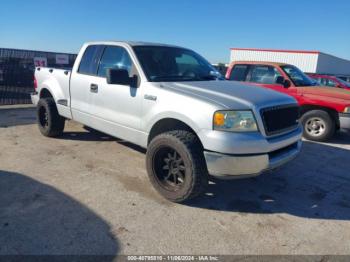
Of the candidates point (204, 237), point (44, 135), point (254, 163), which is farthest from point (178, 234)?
point (44, 135)

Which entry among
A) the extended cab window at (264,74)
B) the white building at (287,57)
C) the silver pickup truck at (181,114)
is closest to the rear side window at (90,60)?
the silver pickup truck at (181,114)

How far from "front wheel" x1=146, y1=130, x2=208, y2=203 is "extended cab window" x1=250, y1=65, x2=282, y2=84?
4894mm

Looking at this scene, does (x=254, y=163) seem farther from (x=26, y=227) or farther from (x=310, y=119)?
(x=310, y=119)

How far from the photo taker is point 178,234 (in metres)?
3.13

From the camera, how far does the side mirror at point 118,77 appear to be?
4.03m

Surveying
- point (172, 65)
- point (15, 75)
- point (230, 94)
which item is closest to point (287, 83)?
point (172, 65)

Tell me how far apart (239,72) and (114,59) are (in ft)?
14.4

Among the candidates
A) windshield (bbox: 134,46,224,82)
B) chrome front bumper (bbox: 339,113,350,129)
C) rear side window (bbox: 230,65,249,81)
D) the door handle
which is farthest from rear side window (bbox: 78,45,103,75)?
chrome front bumper (bbox: 339,113,350,129)

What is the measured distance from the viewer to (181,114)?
143 inches

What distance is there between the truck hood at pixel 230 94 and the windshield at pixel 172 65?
0.29 meters

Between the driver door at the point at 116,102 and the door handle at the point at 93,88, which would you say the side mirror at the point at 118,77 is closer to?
the driver door at the point at 116,102

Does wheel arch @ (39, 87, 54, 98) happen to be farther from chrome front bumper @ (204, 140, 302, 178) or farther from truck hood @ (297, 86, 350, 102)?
truck hood @ (297, 86, 350, 102)

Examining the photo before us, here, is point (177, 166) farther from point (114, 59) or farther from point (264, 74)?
point (264, 74)

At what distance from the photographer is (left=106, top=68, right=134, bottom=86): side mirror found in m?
4.03
